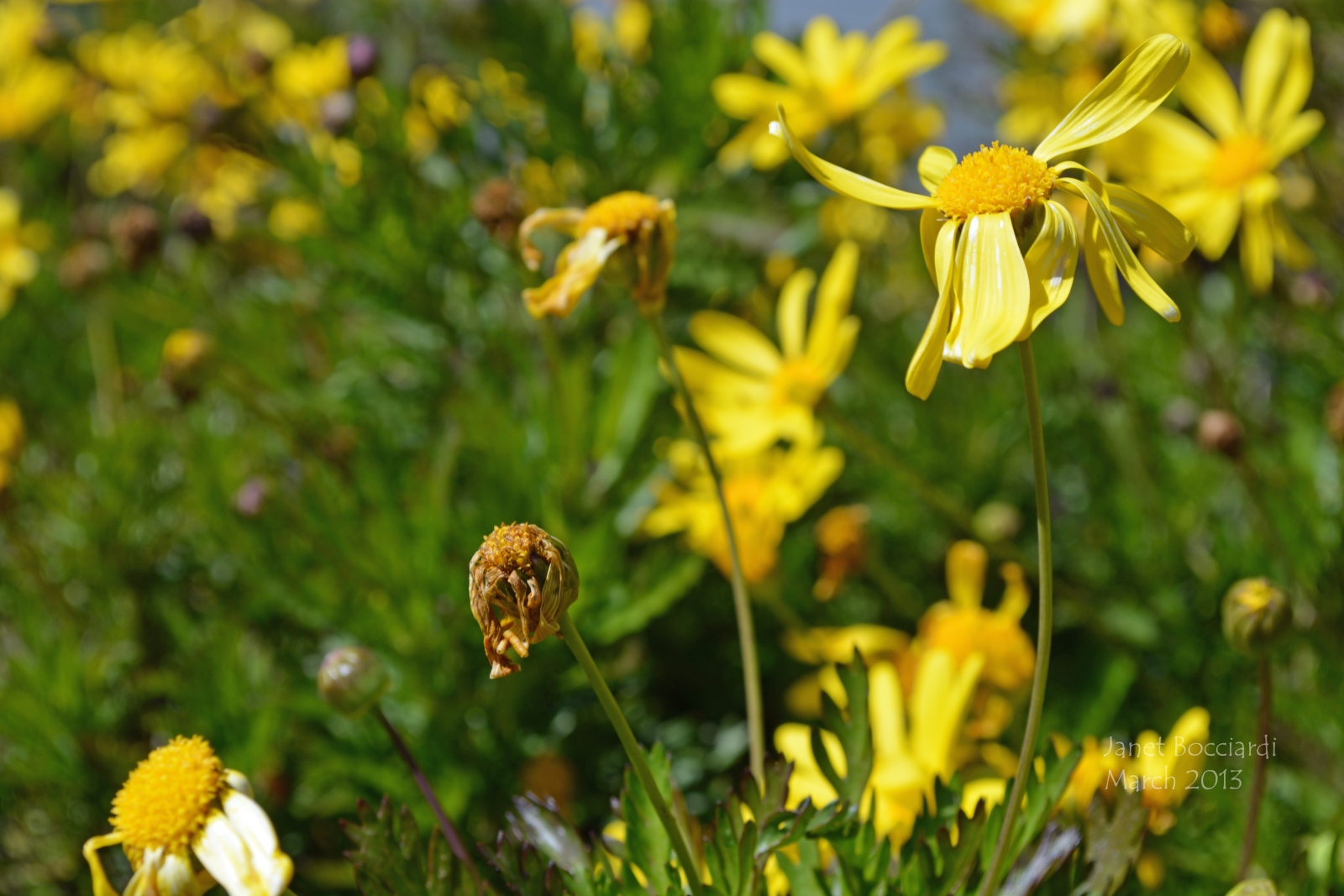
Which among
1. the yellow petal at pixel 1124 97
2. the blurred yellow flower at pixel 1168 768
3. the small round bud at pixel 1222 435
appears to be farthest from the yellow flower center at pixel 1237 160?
the yellow petal at pixel 1124 97

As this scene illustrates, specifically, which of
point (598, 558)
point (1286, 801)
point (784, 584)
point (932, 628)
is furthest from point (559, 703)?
point (1286, 801)

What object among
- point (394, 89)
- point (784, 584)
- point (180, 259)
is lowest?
point (180, 259)

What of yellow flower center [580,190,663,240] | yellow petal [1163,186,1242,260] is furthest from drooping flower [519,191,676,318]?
yellow petal [1163,186,1242,260]

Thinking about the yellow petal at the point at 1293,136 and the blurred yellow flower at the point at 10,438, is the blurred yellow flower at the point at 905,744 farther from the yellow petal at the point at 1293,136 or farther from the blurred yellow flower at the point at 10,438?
the blurred yellow flower at the point at 10,438

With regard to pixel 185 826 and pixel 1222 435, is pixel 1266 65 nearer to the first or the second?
pixel 1222 435

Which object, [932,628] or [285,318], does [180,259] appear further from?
[932,628]
